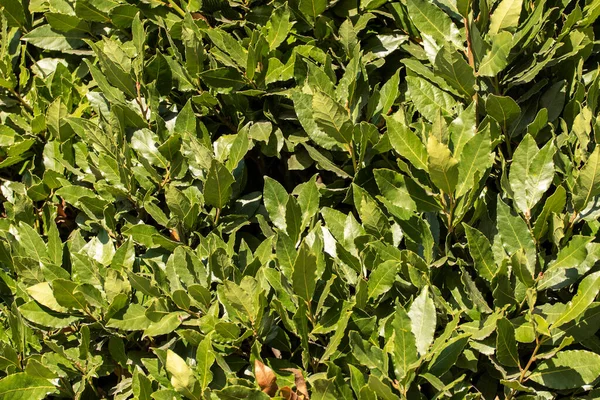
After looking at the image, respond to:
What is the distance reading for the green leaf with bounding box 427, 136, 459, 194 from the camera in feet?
5.67

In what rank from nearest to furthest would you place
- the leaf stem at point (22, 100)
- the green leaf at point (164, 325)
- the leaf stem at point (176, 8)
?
the green leaf at point (164, 325) < the leaf stem at point (176, 8) < the leaf stem at point (22, 100)

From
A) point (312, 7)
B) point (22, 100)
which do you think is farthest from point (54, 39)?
point (312, 7)

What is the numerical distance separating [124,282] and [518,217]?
3.77ft

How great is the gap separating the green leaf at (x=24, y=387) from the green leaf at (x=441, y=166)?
128 cm

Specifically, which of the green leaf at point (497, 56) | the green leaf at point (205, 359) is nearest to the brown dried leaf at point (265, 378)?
the green leaf at point (205, 359)

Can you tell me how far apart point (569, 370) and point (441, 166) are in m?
0.59

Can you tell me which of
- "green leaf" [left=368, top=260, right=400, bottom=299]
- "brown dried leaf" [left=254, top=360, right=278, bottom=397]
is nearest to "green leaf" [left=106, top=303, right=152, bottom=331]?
"brown dried leaf" [left=254, top=360, right=278, bottom=397]

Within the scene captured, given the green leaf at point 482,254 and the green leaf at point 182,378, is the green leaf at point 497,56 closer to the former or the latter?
the green leaf at point 482,254

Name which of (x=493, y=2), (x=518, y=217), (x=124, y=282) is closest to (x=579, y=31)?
(x=493, y=2)

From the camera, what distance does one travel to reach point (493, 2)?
7.27 feet

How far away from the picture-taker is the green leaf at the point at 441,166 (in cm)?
173

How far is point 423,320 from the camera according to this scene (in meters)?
1.78

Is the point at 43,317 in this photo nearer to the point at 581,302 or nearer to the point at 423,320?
the point at 423,320

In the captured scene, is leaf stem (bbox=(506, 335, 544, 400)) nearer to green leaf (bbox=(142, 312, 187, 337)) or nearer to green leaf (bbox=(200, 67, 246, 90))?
green leaf (bbox=(142, 312, 187, 337))
